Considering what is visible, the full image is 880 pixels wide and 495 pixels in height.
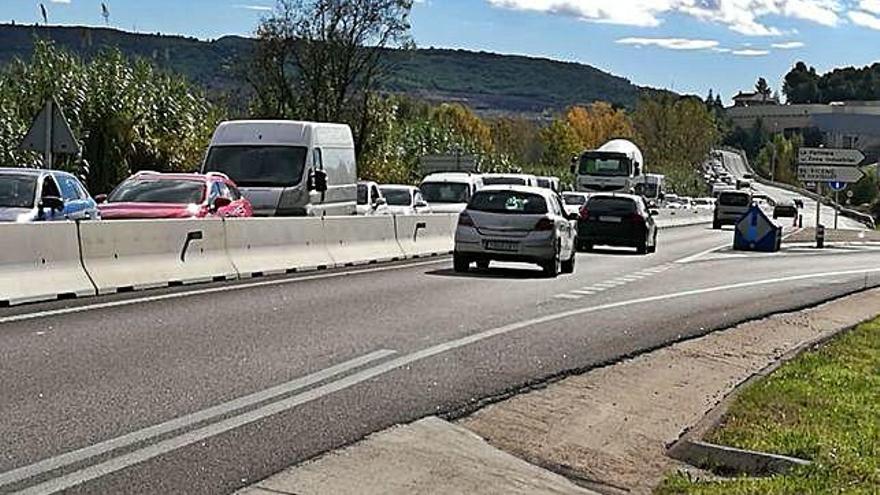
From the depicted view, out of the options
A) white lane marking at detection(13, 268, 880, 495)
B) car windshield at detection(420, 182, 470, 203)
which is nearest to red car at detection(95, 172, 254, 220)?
white lane marking at detection(13, 268, 880, 495)

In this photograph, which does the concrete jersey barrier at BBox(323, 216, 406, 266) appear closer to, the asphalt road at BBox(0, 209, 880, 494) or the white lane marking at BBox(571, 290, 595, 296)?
the asphalt road at BBox(0, 209, 880, 494)

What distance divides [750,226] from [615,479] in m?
35.7

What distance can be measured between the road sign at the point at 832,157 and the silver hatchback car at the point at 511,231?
29751 millimetres

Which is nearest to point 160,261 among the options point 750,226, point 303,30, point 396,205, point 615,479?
point 615,479

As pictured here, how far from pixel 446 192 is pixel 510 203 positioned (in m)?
13.4

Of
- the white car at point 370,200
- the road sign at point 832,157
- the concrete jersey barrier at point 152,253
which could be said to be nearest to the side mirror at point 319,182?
the white car at point 370,200

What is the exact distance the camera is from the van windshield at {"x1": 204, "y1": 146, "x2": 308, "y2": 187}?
27.2 metres

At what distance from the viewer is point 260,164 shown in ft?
90.2

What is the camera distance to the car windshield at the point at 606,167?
200ft

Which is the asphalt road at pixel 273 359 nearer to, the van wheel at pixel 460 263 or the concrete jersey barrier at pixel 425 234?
the van wheel at pixel 460 263

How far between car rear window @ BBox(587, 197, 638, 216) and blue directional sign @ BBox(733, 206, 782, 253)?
26.8ft

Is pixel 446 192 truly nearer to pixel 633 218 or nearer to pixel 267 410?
pixel 633 218

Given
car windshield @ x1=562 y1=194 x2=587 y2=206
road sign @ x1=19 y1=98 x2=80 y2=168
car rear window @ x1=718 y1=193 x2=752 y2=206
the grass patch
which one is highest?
road sign @ x1=19 y1=98 x2=80 y2=168

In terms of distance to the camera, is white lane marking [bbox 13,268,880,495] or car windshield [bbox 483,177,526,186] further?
car windshield [bbox 483,177,526,186]
